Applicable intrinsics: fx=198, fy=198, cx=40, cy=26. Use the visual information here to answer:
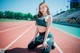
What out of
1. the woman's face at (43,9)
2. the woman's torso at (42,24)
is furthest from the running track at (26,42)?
the woman's face at (43,9)

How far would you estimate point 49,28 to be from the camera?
3.64m

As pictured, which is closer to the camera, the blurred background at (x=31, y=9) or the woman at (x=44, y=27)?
the woman at (x=44, y=27)

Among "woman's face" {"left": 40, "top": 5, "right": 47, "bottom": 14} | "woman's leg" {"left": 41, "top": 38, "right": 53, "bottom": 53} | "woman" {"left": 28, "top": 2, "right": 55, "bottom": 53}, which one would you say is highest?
"woman's face" {"left": 40, "top": 5, "right": 47, "bottom": 14}

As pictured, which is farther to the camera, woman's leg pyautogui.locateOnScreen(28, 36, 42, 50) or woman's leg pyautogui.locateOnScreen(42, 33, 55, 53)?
woman's leg pyautogui.locateOnScreen(28, 36, 42, 50)

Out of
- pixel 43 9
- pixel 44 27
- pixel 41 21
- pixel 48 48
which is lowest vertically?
pixel 48 48

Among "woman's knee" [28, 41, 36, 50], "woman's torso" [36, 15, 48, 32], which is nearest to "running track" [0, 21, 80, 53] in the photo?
"woman's knee" [28, 41, 36, 50]

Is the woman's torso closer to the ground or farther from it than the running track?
farther from it

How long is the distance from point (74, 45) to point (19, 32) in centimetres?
113

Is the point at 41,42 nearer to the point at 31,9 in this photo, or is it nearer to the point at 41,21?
the point at 41,21

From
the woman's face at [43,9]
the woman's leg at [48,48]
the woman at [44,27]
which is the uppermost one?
the woman's face at [43,9]

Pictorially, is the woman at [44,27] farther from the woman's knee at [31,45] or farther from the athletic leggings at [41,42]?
the woman's knee at [31,45]

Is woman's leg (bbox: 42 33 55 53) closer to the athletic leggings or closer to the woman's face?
the athletic leggings

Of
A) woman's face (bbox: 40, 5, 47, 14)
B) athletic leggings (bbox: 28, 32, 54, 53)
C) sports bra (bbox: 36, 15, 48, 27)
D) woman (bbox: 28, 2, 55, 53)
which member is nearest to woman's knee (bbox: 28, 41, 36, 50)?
athletic leggings (bbox: 28, 32, 54, 53)

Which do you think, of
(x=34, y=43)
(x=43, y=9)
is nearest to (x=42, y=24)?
(x=43, y=9)
